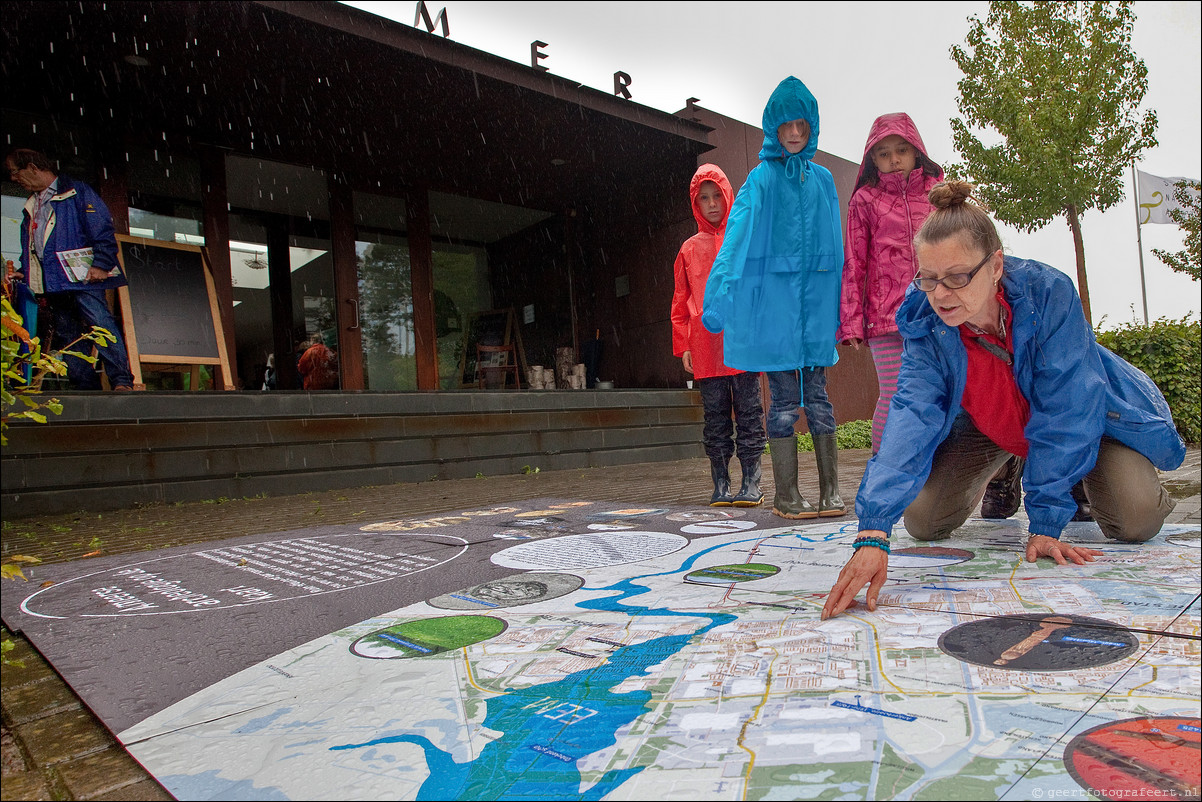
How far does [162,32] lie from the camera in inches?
215

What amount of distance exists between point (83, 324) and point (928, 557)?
5.26 metres


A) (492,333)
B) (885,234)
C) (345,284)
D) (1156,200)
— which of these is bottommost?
(885,234)

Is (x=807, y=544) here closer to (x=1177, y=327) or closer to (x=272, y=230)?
(x=1177, y=327)

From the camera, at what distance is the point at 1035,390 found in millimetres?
1916

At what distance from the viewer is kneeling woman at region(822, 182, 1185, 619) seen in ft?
5.67

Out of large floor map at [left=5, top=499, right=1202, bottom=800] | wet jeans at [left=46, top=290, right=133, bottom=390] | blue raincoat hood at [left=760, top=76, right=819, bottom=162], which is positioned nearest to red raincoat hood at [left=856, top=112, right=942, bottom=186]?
blue raincoat hood at [left=760, top=76, right=819, bottom=162]

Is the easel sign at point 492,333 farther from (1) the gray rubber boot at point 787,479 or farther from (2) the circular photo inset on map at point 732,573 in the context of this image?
(2) the circular photo inset on map at point 732,573

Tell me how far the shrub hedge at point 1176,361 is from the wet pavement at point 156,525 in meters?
0.51

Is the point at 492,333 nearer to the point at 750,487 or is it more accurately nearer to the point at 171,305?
the point at 171,305

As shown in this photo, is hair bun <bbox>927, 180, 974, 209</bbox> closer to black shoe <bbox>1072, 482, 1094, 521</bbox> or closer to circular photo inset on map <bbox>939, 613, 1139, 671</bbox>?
circular photo inset on map <bbox>939, 613, 1139, 671</bbox>

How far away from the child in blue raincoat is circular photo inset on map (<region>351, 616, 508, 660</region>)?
5.76ft

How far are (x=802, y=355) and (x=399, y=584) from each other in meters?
1.87

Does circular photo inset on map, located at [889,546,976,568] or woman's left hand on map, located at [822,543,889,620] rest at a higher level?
woman's left hand on map, located at [822,543,889,620]

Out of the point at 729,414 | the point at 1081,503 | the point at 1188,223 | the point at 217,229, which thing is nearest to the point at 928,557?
the point at 1081,503
